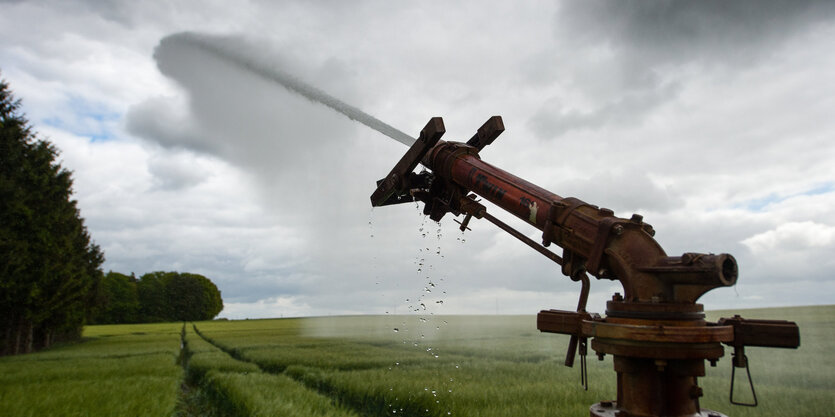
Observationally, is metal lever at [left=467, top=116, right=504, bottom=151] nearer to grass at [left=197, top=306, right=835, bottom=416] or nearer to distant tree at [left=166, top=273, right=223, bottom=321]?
grass at [left=197, top=306, right=835, bottom=416]

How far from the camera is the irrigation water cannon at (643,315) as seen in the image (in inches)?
124

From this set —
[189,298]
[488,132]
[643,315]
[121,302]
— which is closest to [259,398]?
[488,132]

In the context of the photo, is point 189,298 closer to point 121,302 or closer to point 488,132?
point 121,302

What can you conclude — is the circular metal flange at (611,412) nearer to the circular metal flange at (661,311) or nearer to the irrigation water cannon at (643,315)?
the irrigation water cannon at (643,315)

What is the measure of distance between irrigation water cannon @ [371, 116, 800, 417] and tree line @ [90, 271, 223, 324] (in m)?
98.9

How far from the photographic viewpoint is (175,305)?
3679 inches

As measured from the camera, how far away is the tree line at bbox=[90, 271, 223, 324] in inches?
3484

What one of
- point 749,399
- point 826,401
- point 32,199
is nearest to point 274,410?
point 749,399

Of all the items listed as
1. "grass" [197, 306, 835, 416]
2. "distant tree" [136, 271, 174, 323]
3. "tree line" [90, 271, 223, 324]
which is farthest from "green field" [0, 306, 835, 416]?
"distant tree" [136, 271, 174, 323]

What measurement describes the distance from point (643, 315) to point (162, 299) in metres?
105

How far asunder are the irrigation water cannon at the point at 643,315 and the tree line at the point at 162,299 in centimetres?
9892

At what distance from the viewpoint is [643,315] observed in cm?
326

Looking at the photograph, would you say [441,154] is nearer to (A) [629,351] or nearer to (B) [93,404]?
Result: (A) [629,351]

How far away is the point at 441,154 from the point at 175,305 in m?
101
